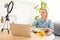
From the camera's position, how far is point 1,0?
367 cm

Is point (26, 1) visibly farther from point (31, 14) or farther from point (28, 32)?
point (28, 32)

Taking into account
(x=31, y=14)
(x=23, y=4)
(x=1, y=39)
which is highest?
(x=23, y=4)

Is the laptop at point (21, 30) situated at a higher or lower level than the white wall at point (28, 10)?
lower

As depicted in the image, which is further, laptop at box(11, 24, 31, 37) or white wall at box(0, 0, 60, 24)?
white wall at box(0, 0, 60, 24)

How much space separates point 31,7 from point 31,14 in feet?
0.73

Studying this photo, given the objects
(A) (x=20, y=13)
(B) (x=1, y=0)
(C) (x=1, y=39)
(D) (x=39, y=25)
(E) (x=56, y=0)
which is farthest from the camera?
(E) (x=56, y=0)

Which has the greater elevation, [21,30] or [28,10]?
[28,10]

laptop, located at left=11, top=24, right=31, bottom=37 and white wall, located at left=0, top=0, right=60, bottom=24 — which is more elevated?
white wall, located at left=0, top=0, right=60, bottom=24

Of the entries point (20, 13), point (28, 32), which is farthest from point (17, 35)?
point (20, 13)

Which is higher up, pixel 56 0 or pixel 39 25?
pixel 56 0

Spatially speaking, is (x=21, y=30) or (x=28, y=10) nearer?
(x=21, y=30)

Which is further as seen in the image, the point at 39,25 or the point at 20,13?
the point at 20,13

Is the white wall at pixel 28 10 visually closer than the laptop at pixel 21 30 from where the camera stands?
No

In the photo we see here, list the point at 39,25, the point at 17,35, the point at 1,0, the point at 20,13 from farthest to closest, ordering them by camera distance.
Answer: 1. the point at 20,13
2. the point at 1,0
3. the point at 39,25
4. the point at 17,35
